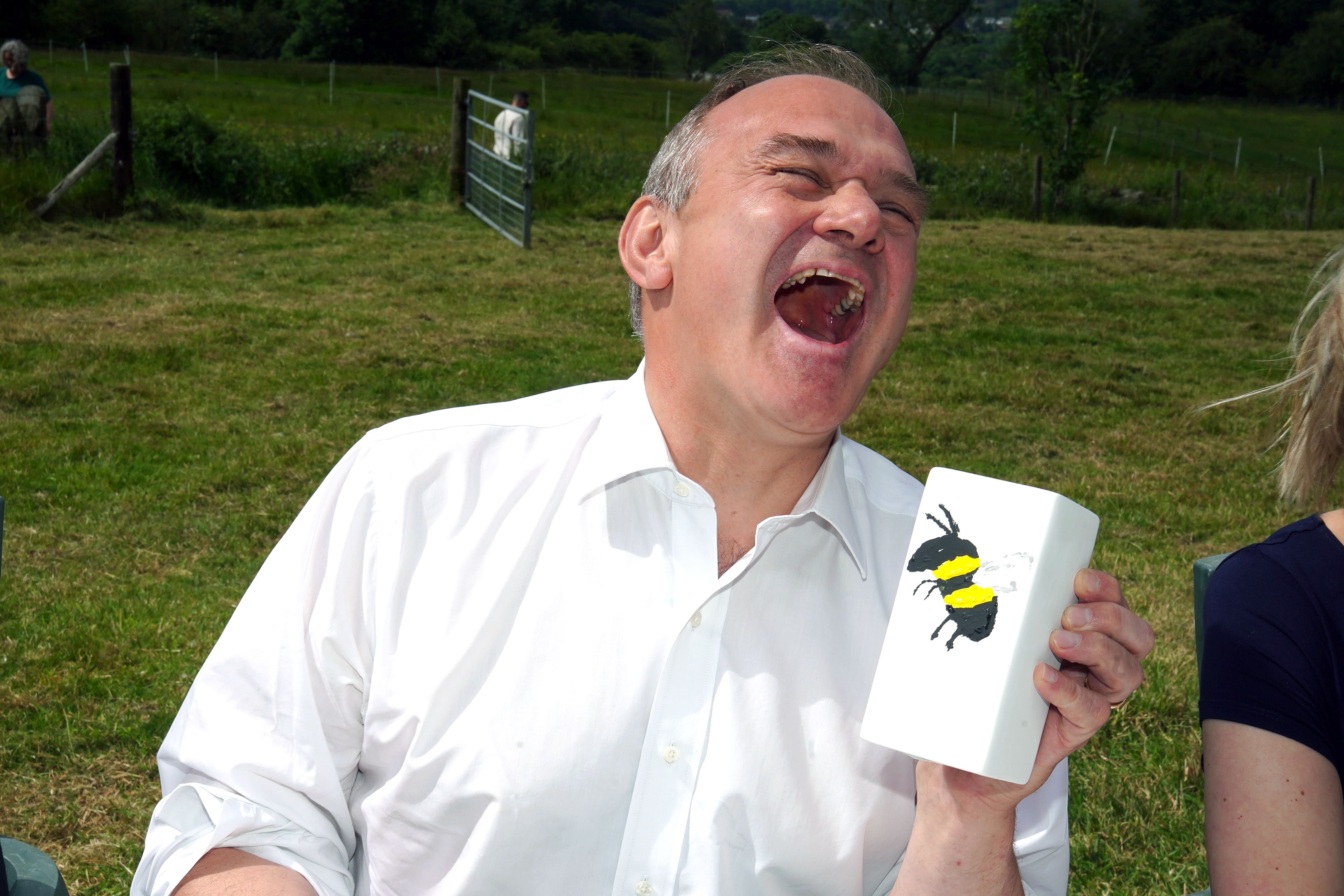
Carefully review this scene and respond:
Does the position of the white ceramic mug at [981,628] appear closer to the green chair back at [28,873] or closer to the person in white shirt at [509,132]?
the green chair back at [28,873]

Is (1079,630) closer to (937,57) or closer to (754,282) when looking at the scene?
(754,282)

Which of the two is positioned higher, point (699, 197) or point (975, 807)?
point (699, 197)

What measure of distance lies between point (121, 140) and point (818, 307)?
10.0 m

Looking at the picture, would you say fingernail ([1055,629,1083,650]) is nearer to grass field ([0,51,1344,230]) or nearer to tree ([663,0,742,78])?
grass field ([0,51,1344,230])

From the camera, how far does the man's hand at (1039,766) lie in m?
1.14

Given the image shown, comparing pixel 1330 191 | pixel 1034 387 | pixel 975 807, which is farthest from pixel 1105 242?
pixel 975 807

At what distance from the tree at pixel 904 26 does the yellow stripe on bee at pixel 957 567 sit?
205 feet

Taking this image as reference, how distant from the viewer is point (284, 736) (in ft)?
4.42

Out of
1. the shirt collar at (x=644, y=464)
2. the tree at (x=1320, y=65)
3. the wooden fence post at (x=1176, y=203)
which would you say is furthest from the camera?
the tree at (x=1320, y=65)

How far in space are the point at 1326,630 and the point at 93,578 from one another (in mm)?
3694

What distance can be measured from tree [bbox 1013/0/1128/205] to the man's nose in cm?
1569

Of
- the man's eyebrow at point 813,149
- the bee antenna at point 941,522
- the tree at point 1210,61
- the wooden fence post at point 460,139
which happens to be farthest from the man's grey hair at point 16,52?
the tree at point 1210,61

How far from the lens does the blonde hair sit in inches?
64.3

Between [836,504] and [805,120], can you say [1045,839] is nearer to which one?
[836,504]
